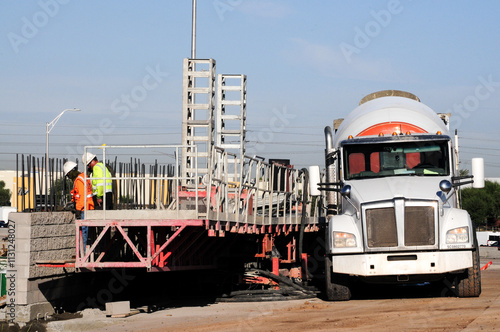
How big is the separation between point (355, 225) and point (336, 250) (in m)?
0.59

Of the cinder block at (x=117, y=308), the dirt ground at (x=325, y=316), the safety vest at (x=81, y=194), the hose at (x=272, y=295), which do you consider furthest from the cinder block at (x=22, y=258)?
the hose at (x=272, y=295)

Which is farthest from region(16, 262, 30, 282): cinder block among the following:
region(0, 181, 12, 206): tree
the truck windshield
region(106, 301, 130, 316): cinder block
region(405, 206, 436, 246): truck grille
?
region(0, 181, 12, 206): tree

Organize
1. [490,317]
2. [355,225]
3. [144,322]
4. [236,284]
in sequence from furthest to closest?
1. [236,284]
2. [355,225]
3. [144,322]
4. [490,317]

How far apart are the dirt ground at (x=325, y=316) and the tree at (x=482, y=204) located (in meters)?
74.3

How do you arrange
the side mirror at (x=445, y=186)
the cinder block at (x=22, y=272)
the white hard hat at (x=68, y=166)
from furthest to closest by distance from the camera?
the white hard hat at (x=68, y=166), the side mirror at (x=445, y=186), the cinder block at (x=22, y=272)

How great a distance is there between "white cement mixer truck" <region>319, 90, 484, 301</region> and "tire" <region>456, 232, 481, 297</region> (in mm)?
18

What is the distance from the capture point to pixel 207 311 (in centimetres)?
1416

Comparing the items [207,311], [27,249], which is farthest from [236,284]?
[27,249]

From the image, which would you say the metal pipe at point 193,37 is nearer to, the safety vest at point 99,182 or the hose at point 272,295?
→ the hose at point 272,295

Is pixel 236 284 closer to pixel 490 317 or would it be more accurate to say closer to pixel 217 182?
pixel 217 182

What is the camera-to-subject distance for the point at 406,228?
13.1 m

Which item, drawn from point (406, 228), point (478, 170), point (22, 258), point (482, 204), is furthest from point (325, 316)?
point (482, 204)

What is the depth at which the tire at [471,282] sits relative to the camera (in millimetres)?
13741

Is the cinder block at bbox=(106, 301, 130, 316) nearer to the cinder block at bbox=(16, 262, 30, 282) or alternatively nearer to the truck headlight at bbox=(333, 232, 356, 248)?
the cinder block at bbox=(16, 262, 30, 282)
